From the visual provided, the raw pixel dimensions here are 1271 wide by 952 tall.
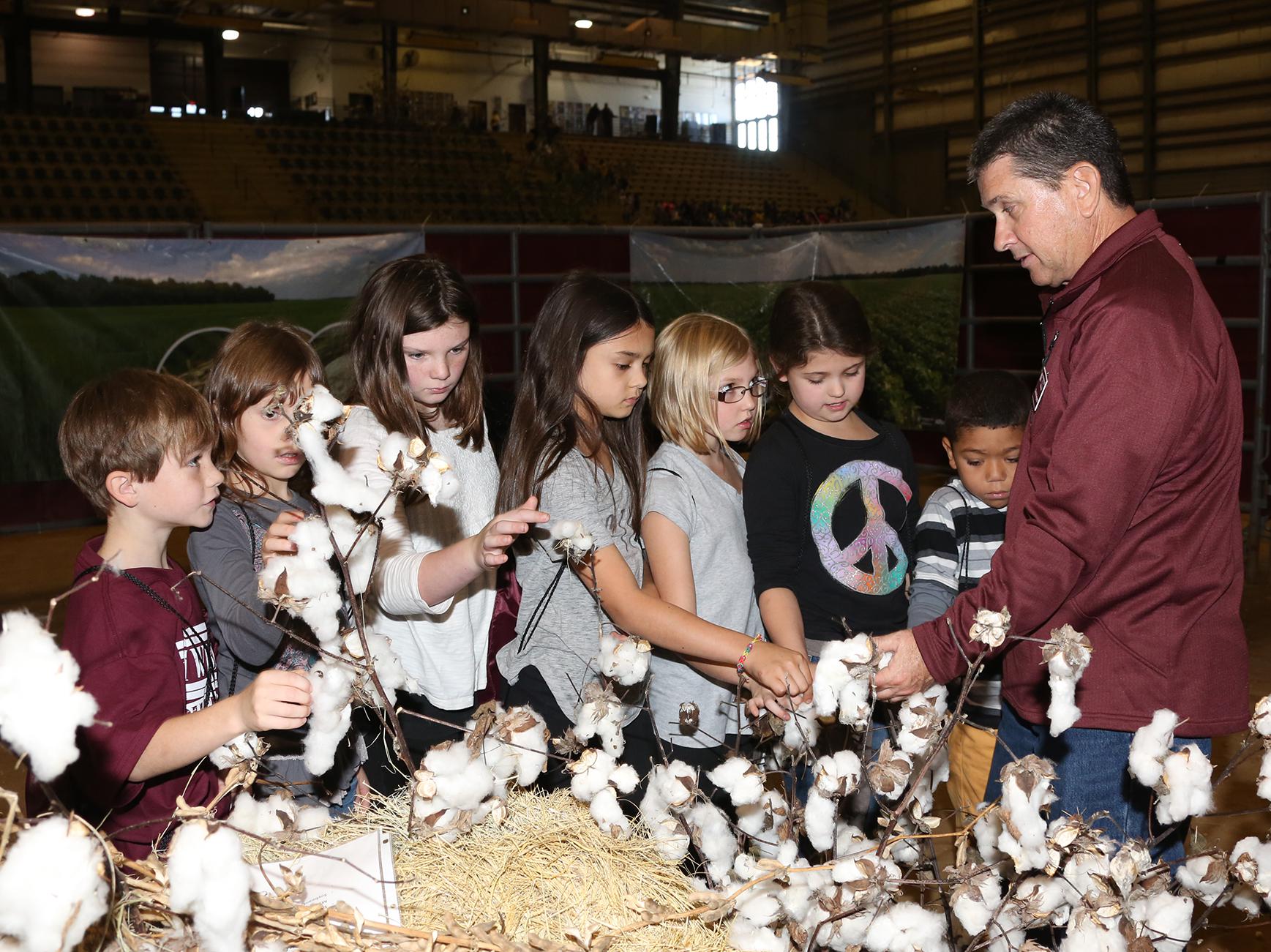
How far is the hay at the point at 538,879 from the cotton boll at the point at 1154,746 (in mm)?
439

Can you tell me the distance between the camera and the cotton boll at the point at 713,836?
44.1 inches

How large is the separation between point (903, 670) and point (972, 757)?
65 centimetres

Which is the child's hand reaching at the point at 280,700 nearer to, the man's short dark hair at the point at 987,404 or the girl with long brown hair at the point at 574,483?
the girl with long brown hair at the point at 574,483

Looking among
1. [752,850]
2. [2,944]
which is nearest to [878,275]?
[752,850]

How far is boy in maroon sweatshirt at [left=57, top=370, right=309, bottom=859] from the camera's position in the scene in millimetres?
1400

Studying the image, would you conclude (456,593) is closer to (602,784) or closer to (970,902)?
(602,784)

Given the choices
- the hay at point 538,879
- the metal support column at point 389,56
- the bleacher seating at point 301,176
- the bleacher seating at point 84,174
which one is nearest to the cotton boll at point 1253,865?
the hay at point 538,879

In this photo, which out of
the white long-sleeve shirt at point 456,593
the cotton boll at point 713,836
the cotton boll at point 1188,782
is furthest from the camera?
the white long-sleeve shirt at point 456,593

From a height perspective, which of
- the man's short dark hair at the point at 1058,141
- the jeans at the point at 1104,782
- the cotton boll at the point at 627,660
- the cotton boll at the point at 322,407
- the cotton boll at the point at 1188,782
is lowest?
the jeans at the point at 1104,782

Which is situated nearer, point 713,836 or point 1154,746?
point 1154,746

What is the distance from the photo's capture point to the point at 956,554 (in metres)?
2.22

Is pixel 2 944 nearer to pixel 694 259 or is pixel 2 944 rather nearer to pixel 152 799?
pixel 152 799

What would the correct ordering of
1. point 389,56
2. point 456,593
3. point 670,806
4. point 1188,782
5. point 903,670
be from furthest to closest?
point 389,56
point 456,593
point 903,670
point 670,806
point 1188,782

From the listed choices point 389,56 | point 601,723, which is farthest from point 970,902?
point 389,56
